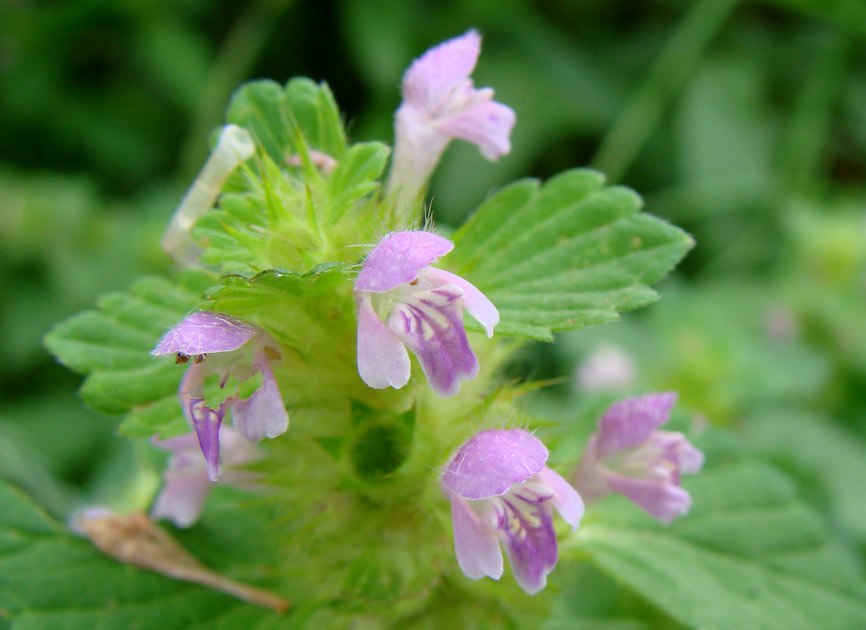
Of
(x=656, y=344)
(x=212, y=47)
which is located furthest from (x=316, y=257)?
(x=212, y=47)

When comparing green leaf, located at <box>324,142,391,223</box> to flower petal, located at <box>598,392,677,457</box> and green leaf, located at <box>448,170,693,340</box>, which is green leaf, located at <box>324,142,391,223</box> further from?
flower petal, located at <box>598,392,677,457</box>

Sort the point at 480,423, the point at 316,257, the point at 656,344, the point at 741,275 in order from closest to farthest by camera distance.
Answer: the point at 316,257 < the point at 480,423 < the point at 656,344 < the point at 741,275

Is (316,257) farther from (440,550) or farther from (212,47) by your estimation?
(212,47)

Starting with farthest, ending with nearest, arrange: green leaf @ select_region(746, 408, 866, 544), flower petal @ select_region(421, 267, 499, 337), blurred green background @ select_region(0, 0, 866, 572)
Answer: blurred green background @ select_region(0, 0, 866, 572), green leaf @ select_region(746, 408, 866, 544), flower petal @ select_region(421, 267, 499, 337)

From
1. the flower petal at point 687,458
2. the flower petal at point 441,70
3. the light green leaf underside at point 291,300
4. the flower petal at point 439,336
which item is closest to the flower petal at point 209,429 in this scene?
the light green leaf underside at point 291,300

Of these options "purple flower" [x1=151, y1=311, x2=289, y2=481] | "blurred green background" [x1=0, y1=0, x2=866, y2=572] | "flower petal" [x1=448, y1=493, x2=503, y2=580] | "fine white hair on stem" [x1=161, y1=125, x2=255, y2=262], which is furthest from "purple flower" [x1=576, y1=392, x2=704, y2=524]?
"blurred green background" [x1=0, y1=0, x2=866, y2=572]

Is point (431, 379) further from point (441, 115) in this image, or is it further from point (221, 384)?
point (441, 115)
